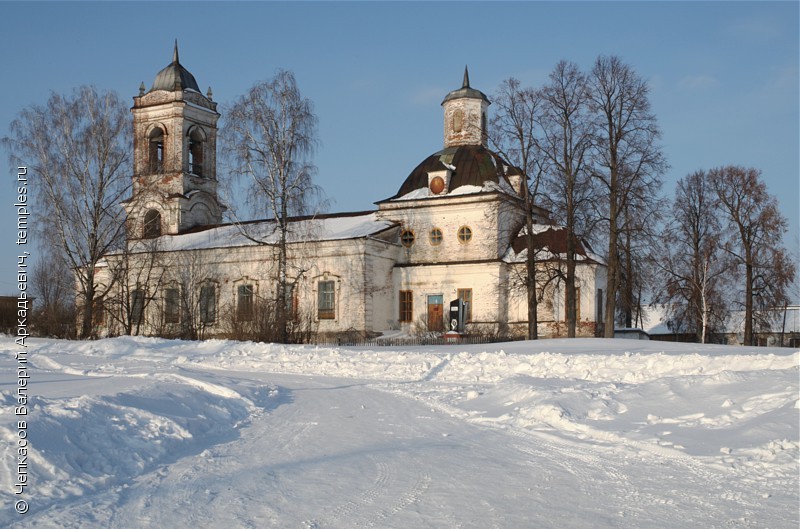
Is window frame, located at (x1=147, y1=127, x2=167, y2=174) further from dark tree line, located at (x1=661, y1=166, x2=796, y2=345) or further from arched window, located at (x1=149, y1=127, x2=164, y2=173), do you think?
dark tree line, located at (x1=661, y1=166, x2=796, y2=345)

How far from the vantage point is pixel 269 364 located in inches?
829

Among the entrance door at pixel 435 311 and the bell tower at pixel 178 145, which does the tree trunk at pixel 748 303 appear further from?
the bell tower at pixel 178 145

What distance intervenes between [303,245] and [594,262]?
13091 millimetres

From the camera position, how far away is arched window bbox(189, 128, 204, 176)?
44.7 metres

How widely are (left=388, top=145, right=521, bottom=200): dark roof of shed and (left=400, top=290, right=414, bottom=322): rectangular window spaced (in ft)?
16.6

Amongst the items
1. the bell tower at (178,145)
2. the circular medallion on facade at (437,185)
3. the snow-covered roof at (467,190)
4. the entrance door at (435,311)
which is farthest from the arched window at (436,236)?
the bell tower at (178,145)

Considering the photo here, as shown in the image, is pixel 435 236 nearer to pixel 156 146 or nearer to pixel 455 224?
pixel 455 224

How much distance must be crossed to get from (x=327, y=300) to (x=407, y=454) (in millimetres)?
29469

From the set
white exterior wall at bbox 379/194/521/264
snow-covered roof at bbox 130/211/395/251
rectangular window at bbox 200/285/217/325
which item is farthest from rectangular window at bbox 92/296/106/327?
white exterior wall at bbox 379/194/521/264

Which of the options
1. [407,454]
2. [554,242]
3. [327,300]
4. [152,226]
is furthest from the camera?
[152,226]

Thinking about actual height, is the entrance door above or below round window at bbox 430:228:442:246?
below

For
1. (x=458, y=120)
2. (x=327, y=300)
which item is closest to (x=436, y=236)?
(x=327, y=300)

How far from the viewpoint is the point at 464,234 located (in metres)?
38.7

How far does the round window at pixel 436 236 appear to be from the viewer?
3925 cm
